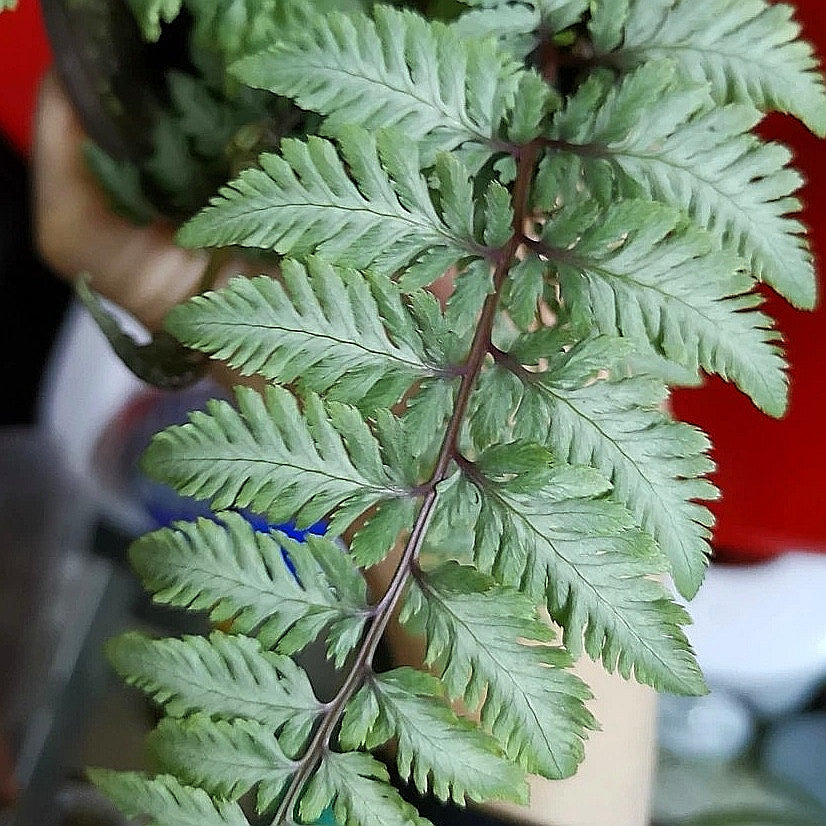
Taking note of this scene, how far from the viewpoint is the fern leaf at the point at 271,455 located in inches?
18.0

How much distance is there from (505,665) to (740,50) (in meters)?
0.38

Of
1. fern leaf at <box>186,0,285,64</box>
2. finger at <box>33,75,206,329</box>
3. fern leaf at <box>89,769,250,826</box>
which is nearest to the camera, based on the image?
fern leaf at <box>89,769,250,826</box>

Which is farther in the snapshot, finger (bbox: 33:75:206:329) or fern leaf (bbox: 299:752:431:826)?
finger (bbox: 33:75:206:329)

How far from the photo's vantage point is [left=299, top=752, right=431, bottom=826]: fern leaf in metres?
0.44

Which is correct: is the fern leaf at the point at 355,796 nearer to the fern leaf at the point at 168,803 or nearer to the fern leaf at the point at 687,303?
the fern leaf at the point at 168,803

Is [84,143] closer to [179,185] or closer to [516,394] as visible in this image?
[179,185]

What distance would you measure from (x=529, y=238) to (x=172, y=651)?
0.30m

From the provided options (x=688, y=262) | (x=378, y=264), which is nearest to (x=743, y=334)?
(x=688, y=262)

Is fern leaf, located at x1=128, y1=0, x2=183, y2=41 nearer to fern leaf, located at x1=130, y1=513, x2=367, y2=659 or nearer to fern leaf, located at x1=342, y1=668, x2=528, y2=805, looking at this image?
fern leaf, located at x1=130, y1=513, x2=367, y2=659

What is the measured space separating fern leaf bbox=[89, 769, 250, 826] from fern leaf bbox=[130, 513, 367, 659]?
0.26ft

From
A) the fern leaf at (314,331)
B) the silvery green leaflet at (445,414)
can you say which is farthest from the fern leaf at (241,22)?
the fern leaf at (314,331)

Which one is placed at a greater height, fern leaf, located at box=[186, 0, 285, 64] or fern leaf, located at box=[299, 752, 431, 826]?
fern leaf, located at box=[186, 0, 285, 64]

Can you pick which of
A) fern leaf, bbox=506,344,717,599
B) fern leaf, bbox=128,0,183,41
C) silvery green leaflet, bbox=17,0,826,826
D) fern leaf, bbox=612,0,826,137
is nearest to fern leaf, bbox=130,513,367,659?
silvery green leaflet, bbox=17,0,826,826

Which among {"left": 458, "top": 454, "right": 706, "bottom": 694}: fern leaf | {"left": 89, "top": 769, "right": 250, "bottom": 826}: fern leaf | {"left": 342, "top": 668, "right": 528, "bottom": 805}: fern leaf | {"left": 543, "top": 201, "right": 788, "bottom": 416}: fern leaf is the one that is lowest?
{"left": 89, "top": 769, "right": 250, "bottom": 826}: fern leaf
